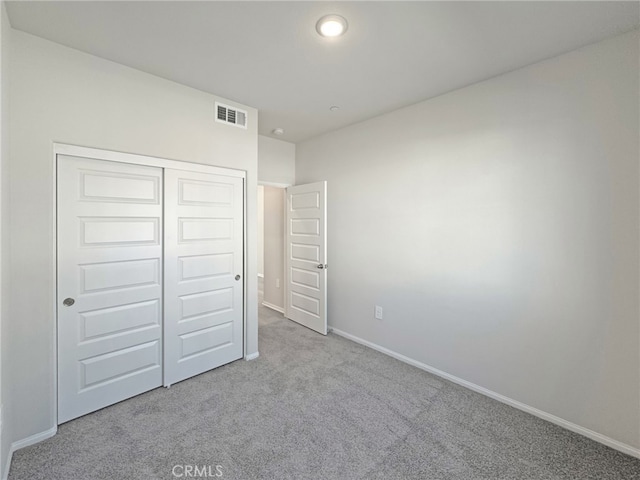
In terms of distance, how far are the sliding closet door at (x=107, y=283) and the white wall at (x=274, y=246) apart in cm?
233

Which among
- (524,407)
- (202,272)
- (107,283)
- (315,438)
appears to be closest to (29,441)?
(107,283)

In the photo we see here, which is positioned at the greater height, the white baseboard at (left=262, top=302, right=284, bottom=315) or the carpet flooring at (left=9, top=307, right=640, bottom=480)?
the white baseboard at (left=262, top=302, right=284, bottom=315)

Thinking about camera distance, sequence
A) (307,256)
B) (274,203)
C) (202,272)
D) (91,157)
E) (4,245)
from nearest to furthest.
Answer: (4,245) → (91,157) → (202,272) → (307,256) → (274,203)

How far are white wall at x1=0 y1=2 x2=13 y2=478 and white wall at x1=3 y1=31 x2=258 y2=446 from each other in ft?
0.30

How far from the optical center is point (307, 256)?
3.97 m

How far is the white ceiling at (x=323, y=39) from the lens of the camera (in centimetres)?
165

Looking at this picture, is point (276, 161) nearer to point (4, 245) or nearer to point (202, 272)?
point (202, 272)

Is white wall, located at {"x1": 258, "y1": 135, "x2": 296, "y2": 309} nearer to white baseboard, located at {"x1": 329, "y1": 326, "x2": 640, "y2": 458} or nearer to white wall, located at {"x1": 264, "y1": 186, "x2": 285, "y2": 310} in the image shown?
white wall, located at {"x1": 264, "y1": 186, "x2": 285, "y2": 310}

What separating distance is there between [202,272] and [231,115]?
160 centimetres

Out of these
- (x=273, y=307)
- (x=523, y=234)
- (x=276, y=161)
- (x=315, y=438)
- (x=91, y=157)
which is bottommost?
(x=315, y=438)

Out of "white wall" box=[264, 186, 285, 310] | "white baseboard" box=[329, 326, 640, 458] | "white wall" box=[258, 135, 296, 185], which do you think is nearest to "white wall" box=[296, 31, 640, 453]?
"white baseboard" box=[329, 326, 640, 458]

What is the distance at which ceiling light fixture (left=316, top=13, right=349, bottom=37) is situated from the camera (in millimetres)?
1709

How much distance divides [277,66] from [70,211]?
1890 millimetres

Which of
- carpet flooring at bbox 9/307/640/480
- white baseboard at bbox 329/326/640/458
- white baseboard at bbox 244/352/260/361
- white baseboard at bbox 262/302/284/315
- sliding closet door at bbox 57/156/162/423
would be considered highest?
sliding closet door at bbox 57/156/162/423
